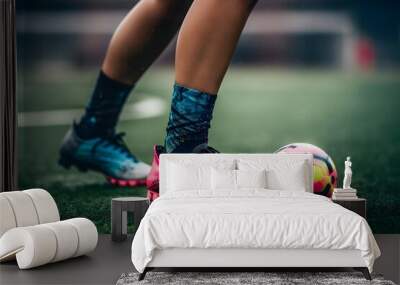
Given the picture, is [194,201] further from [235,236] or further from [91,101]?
[91,101]

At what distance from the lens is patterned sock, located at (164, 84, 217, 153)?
25.4 ft

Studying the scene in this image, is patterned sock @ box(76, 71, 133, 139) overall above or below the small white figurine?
above

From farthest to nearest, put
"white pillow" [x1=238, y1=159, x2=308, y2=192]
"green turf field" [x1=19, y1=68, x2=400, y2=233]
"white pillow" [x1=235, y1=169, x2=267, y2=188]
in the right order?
"green turf field" [x1=19, y1=68, x2=400, y2=233] → "white pillow" [x1=238, y1=159, x2=308, y2=192] → "white pillow" [x1=235, y1=169, x2=267, y2=188]

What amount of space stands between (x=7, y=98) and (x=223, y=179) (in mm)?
2534

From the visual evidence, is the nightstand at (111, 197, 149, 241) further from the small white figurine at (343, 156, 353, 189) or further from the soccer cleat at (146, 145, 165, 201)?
the small white figurine at (343, 156, 353, 189)

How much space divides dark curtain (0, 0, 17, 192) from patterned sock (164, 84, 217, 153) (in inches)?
64.7

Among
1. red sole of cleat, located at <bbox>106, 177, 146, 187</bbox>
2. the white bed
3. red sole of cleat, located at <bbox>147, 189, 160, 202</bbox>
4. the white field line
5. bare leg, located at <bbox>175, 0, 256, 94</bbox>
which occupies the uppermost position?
bare leg, located at <bbox>175, 0, 256, 94</bbox>

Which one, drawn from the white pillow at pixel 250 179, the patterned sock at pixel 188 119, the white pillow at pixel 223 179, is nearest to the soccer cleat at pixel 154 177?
the patterned sock at pixel 188 119

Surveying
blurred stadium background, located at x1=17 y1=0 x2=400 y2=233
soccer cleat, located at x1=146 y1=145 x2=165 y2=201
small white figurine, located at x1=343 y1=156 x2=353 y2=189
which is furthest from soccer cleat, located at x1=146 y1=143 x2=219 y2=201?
small white figurine, located at x1=343 y1=156 x2=353 y2=189

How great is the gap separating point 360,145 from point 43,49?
3630 millimetres

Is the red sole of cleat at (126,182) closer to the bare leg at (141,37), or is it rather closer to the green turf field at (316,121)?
the green turf field at (316,121)

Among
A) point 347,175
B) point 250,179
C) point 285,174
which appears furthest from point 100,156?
point 347,175

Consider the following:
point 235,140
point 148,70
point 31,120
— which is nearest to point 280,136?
point 235,140

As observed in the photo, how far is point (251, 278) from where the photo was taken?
5410 mm
